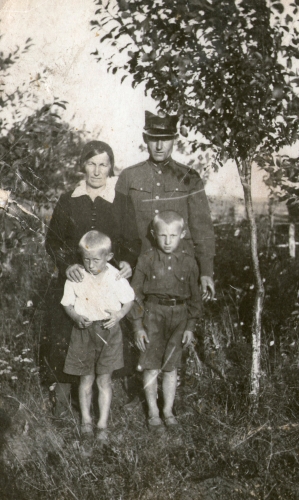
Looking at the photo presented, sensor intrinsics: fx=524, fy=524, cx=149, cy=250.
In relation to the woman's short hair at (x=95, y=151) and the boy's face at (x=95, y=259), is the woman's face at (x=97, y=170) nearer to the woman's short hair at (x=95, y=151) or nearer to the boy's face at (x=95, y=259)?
the woman's short hair at (x=95, y=151)

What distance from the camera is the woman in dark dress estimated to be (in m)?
3.73

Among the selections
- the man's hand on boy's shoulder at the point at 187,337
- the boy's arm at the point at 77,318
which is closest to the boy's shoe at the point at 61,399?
the boy's arm at the point at 77,318

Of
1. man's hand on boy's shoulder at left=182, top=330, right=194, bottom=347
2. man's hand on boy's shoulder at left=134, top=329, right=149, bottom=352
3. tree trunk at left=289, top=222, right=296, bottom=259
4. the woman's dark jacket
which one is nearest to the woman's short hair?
the woman's dark jacket

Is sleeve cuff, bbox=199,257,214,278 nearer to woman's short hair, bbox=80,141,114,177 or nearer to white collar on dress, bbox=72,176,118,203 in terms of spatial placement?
white collar on dress, bbox=72,176,118,203

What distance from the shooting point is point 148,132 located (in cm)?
379

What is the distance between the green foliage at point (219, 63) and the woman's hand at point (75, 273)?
4.03ft

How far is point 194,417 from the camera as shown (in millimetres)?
3727

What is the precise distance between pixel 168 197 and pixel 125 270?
0.62 metres

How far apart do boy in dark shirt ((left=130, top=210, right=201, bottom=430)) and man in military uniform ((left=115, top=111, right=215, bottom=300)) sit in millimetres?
77

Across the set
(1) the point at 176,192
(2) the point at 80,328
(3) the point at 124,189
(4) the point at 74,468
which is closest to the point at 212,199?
(1) the point at 176,192

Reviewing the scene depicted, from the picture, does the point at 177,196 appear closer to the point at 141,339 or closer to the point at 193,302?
the point at 193,302

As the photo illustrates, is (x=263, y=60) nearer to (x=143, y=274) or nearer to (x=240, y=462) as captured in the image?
(x=143, y=274)

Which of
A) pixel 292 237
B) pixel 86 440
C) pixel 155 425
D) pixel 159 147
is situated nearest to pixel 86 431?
pixel 86 440

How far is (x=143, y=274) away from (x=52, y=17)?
2037mm
